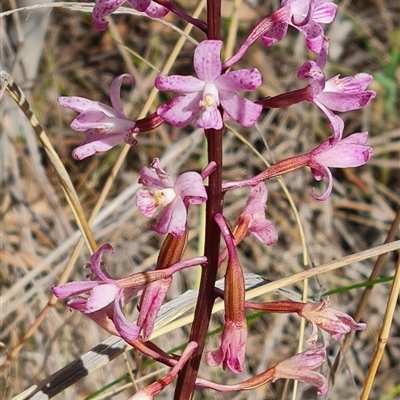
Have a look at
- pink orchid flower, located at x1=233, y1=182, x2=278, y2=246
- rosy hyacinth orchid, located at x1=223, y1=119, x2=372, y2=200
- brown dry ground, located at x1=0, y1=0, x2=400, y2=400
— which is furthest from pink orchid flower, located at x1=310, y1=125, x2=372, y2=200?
brown dry ground, located at x1=0, y1=0, x2=400, y2=400

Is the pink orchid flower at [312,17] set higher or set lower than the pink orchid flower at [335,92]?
higher

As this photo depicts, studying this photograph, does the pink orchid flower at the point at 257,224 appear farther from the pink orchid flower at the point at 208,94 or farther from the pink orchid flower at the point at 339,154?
the pink orchid flower at the point at 208,94

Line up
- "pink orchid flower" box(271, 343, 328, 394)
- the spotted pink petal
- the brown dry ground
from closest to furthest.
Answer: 1. the spotted pink petal
2. "pink orchid flower" box(271, 343, 328, 394)
3. the brown dry ground

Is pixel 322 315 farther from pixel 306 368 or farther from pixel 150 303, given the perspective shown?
pixel 150 303

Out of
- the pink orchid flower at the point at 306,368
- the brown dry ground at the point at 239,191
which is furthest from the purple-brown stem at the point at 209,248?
the brown dry ground at the point at 239,191

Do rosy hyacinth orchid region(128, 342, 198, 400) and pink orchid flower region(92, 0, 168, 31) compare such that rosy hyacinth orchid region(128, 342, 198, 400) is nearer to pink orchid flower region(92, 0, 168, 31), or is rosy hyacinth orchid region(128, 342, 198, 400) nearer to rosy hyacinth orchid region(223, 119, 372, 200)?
rosy hyacinth orchid region(223, 119, 372, 200)

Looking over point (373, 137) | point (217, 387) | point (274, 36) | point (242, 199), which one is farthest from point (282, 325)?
point (274, 36)
